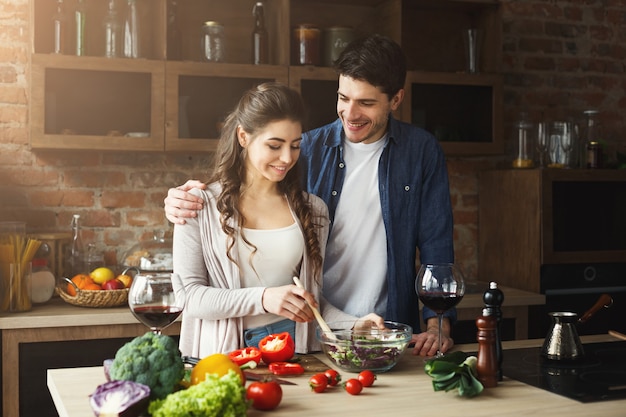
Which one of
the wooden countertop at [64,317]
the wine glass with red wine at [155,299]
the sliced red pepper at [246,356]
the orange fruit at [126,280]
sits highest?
the wine glass with red wine at [155,299]

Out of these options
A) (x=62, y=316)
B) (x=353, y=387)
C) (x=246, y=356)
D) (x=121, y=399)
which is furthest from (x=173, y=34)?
(x=121, y=399)

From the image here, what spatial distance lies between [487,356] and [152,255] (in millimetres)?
2141

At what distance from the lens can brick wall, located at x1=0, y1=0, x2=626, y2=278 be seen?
359 cm

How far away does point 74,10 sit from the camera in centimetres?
346

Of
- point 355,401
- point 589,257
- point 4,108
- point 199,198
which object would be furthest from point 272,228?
point 589,257

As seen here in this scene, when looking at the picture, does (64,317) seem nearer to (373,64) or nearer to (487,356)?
(373,64)

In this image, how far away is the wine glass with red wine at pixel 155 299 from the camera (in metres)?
1.60

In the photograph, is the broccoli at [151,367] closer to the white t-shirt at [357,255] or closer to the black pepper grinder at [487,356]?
the black pepper grinder at [487,356]

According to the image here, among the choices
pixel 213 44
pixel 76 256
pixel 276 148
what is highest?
pixel 213 44

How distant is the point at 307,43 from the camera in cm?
369

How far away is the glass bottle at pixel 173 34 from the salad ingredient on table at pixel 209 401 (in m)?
2.43

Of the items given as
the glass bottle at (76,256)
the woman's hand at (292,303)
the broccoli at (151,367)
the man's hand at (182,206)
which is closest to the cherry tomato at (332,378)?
the woman's hand at (292,303)

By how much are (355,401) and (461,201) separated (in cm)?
285

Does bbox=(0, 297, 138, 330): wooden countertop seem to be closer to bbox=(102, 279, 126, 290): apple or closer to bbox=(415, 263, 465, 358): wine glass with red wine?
bbox=(102, 279, 126, 290): apple
